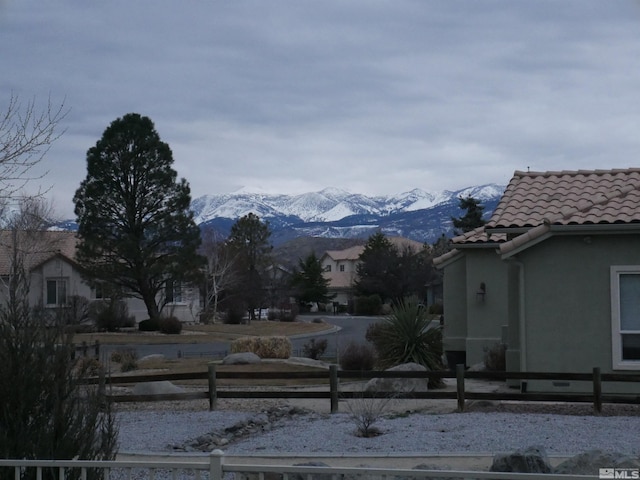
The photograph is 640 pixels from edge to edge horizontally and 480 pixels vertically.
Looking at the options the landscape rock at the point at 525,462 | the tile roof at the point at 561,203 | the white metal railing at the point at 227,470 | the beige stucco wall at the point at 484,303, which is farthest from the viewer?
the beige stucco wall at the point at 484,303

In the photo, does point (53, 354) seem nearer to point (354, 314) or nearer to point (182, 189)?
point (182, 189)

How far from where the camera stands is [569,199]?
18234 millimetres

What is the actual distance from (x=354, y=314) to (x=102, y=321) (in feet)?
103

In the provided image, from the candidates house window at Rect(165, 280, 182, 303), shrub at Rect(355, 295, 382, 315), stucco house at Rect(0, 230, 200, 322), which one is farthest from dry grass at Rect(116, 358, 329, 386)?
shrub at Rect(355, 295, 382, 315)

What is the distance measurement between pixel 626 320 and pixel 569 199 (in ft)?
9.65

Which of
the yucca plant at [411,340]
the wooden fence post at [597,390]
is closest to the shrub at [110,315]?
the yucca plant at [411,340]

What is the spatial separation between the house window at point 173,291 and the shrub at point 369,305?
18.6 metres

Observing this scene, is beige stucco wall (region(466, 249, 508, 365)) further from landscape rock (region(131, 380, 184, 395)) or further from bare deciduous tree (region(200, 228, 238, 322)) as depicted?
bare deciduous tree (region(200, 228, 238, 322))

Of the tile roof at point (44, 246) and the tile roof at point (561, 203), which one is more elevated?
the tile roof at point (44, 246)

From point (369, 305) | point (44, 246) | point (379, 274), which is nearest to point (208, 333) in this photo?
point (44, 246)

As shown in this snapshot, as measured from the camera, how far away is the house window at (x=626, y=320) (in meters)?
16.4

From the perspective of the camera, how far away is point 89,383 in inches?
326

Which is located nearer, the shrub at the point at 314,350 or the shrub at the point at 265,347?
the shrub at the point at 265,347

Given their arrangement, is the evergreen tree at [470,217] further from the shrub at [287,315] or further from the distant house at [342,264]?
the distant house at [342,264]
